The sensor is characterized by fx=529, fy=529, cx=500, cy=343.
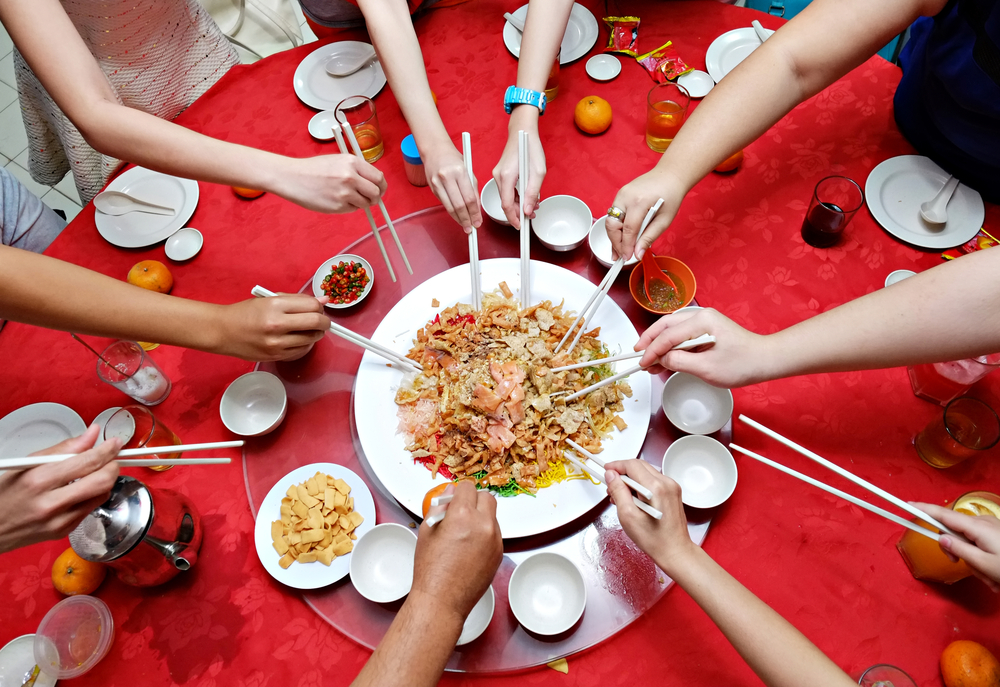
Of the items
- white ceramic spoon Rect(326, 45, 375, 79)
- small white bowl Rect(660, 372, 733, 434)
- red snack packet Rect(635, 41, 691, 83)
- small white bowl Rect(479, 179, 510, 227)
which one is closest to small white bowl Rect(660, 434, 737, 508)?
small white bowl Rect(660, 372, 733, 434)

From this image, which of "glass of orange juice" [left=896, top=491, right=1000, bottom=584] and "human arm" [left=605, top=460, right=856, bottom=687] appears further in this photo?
"glass of orange juice" [left=896, top=491, right=1000, bottom=584]

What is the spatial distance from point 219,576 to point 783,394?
74.9 inches

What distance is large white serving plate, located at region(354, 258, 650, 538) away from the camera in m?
1.58

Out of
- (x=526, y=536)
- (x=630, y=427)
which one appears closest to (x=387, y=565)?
(x=526, y=536)

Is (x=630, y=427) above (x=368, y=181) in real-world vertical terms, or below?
below

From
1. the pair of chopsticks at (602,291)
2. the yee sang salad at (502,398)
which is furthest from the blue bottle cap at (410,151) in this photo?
the pair of chopsticks at (602,291)

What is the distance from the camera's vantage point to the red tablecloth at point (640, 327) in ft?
4.88

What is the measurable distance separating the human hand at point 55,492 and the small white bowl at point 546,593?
1.08m

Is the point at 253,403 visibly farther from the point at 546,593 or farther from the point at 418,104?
the point at 418,104

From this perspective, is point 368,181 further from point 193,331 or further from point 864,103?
point 864,103

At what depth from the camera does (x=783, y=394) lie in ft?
5.84

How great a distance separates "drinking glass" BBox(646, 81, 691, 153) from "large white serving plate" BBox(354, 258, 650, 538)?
2.41ft

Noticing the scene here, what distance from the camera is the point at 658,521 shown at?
1.41 meters

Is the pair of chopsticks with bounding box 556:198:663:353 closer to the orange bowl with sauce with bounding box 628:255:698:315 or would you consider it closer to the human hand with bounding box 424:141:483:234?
the orange bowl with sauce with bounding box 628:255:698:315
